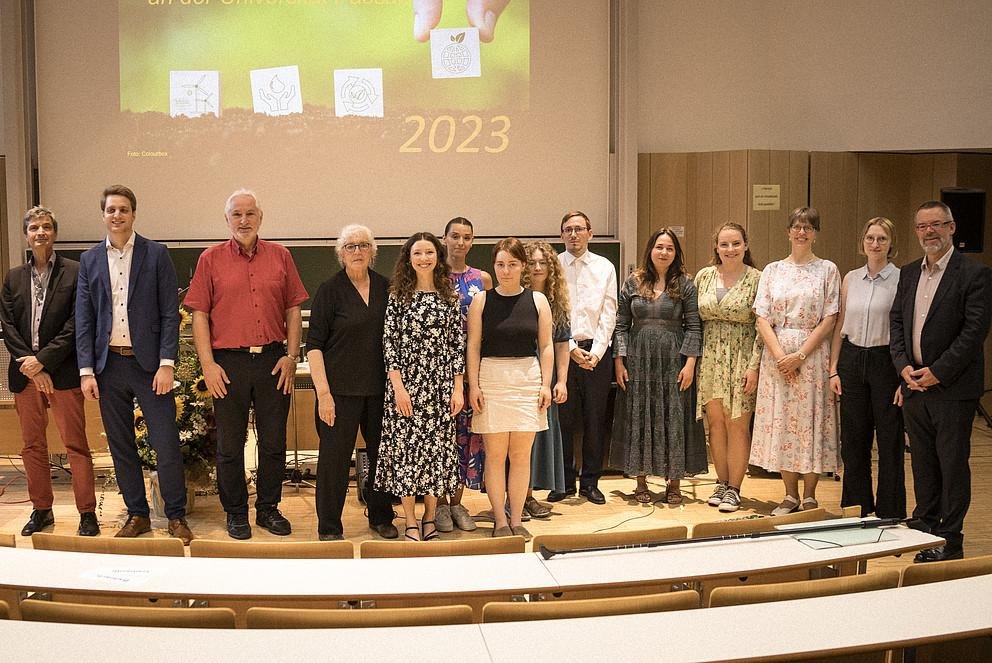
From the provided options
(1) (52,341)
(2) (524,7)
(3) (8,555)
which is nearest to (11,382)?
(1) (52,341)

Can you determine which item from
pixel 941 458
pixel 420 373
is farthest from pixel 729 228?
pixel 420 373

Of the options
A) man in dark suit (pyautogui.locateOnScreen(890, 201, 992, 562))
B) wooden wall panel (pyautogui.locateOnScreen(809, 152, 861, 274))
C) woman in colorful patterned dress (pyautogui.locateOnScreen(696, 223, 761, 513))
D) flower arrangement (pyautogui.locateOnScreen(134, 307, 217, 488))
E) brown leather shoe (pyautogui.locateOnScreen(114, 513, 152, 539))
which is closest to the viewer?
man in dark suit (pyautogui.locateOnScreen(890, 201, 992, 562))

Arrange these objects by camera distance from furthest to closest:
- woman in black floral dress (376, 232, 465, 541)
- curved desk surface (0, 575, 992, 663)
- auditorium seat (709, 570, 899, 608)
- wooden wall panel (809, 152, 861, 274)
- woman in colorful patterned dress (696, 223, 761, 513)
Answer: wooden wall panel (809, 152, 861, 274) < woman in colorful patterned dress (696, 223, 761, 513) < woman in black floral dress (376, 232, 465, 541) < auditorium seat (709, 570, 899, 608) < curved desk surface (0, 575, 992, 663)

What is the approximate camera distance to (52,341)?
492cm

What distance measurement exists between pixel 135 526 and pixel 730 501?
130 inches

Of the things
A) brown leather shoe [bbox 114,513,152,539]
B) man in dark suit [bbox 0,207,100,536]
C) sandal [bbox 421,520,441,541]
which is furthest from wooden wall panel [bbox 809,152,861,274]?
man in dark suit [bbox 0,207,100,536]

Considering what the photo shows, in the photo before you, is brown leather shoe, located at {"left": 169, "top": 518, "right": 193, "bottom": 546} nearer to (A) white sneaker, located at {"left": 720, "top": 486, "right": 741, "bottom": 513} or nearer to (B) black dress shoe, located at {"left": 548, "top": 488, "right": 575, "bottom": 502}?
(B) black dress shoe, located at {"left": 548, "top": 488, "right": 575, "bottom": 502}

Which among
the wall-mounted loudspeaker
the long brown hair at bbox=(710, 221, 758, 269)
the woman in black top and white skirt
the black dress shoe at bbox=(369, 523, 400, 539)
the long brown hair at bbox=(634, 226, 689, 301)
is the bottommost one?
the black dress shoe at bbox=(369, 523, 400, 539)

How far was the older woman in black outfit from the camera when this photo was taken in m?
4.74

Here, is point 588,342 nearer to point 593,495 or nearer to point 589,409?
point 589,409

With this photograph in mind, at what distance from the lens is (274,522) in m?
5.09

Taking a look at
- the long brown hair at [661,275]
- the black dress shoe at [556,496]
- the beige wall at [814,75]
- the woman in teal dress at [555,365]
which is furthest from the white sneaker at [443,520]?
the beige wall at [814,75]

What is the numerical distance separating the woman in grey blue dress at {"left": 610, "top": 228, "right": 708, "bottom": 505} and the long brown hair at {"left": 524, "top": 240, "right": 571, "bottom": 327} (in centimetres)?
56

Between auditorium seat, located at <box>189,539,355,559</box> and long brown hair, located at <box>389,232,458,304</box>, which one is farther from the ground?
long brown hair, located at <box>389,232,458,304</box>
